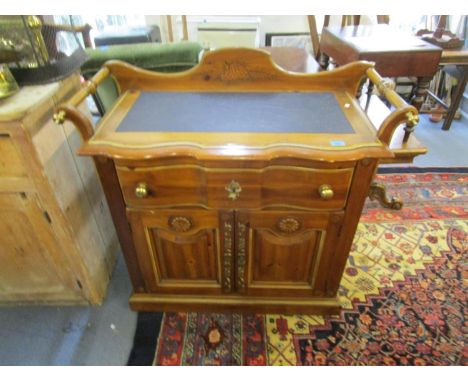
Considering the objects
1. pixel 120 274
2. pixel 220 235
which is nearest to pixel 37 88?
pixel 220 235

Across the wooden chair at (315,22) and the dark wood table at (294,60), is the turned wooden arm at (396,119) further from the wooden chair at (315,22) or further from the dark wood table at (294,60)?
the wooden chair at (315,22)

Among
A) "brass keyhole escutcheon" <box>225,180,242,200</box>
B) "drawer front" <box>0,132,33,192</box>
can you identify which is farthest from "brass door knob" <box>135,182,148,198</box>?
"drawer front" <box>0,132,33,192</box>

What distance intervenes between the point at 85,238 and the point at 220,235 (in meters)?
0.59

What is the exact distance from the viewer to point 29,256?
1.20 meters

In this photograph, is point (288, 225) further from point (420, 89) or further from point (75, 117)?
point (420, 89)

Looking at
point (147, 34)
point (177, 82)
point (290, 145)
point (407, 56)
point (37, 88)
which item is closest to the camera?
point (290, 145)

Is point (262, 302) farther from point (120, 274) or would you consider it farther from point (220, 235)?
point (120, 274)

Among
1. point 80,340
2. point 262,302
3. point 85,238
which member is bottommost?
point 80,340

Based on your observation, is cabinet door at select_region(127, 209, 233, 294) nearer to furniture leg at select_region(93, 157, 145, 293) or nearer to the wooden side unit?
furniture leg at select_region(93, 157, 145, 293)

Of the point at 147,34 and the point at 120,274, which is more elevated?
the point at 147,34

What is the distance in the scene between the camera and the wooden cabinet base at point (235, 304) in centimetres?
128

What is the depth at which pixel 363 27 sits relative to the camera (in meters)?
2.24

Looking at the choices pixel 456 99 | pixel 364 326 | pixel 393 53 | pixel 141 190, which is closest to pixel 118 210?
pixel 141 190

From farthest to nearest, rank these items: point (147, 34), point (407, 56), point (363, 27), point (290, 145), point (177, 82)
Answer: point (147, 34) → point (363, 27) → point (407, 56) → point (177, 82) → point (290, 145)
